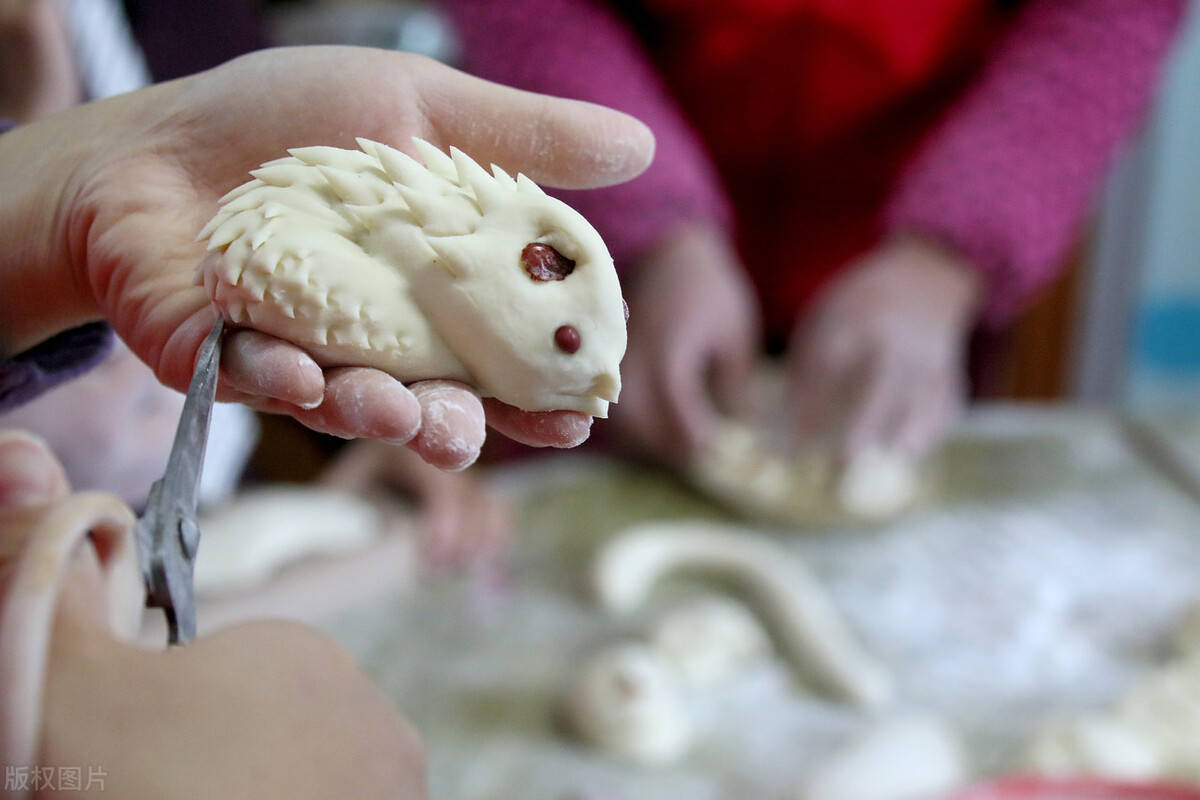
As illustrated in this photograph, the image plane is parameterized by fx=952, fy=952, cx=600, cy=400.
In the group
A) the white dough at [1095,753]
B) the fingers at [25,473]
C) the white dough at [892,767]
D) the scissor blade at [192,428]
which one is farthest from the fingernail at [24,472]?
the white dough at [1095,753]

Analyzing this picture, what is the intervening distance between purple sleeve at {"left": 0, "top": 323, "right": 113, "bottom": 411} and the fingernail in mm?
16

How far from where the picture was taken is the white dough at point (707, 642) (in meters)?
0.70

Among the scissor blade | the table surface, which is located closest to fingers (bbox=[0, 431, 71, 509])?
the scissor blade

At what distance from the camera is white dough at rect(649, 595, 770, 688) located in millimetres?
696

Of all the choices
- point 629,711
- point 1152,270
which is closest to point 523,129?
point 629,711

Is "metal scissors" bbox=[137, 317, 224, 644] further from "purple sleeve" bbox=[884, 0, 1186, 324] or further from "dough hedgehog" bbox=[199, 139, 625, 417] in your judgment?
"purple sleeve" bbox=[884, 0, 1186, 324]

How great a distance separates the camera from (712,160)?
0.98m

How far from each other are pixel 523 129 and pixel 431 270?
2.1 inches

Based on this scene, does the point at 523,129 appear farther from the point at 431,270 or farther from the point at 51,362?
the point at 51,362

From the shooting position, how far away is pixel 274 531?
2.48 ft

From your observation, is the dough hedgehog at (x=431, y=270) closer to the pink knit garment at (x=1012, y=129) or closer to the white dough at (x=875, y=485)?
the pink knit garment at (x=1012, y=129)

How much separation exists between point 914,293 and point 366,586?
54cm

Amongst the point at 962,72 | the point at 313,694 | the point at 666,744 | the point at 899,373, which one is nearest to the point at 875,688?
the point at 666,744

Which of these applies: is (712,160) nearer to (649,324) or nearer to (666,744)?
(649,324)
